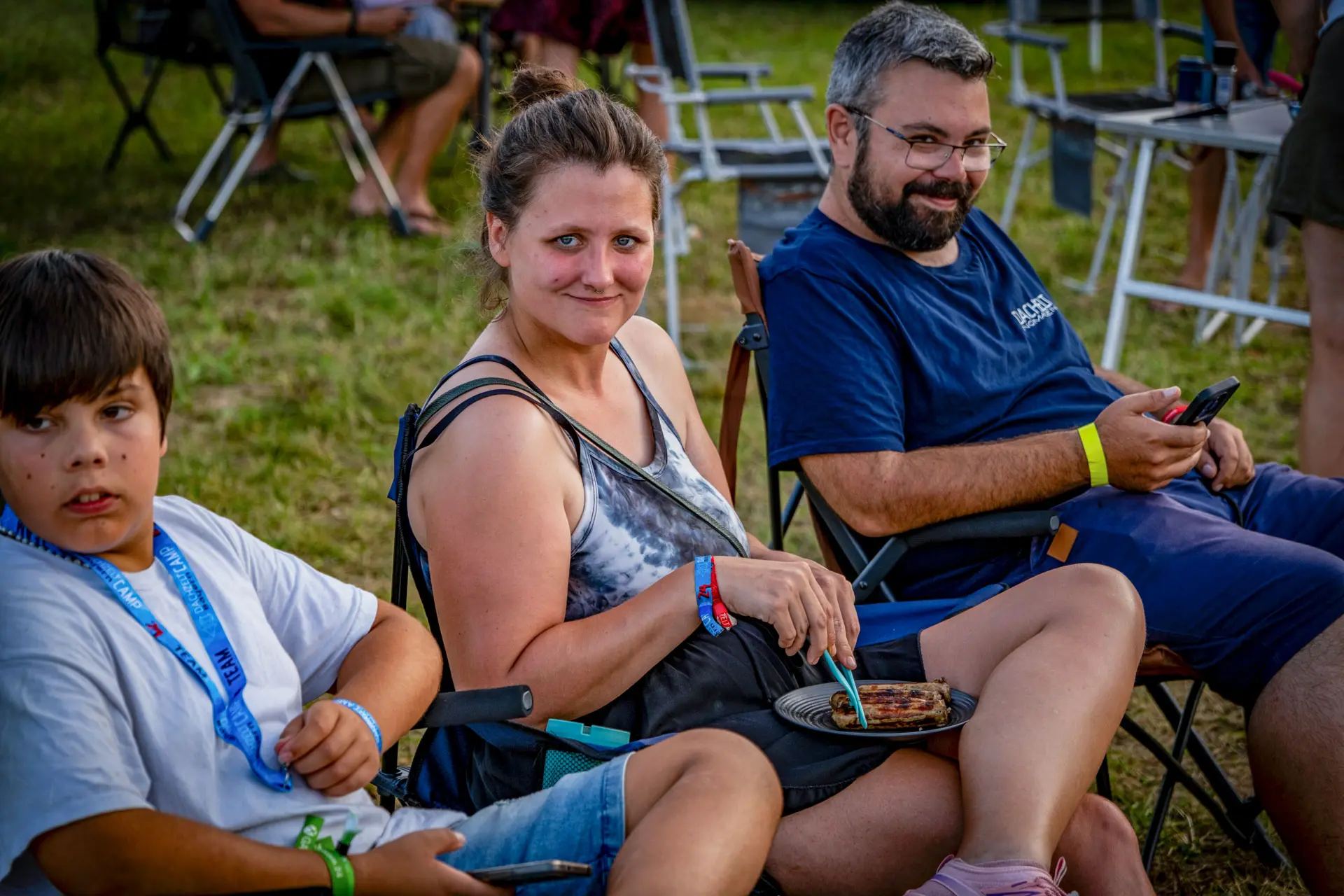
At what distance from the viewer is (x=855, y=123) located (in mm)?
2689

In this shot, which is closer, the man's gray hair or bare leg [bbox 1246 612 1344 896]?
bare leg [bbox 1246 612 1344 896]

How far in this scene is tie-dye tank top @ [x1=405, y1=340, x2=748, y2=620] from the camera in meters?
1.95

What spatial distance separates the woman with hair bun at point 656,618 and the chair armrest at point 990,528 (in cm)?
34

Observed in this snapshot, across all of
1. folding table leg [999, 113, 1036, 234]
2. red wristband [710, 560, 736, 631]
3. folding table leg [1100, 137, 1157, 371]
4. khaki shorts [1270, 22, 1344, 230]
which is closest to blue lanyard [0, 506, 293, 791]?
red wristband [710, 560, 736, 631]

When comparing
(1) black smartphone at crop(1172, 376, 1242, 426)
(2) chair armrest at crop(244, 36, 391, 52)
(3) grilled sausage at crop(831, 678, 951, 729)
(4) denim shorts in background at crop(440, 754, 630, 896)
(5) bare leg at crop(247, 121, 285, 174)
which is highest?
(2) chair armrest at crop(244, 36, 391, 52)

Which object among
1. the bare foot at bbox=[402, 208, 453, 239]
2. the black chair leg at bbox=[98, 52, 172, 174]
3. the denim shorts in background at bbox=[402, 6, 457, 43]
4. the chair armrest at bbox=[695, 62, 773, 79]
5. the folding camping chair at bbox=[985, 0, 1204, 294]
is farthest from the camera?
the black chair leg at bbox=[98, 52, 172, 174]

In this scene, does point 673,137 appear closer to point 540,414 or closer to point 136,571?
point 540,414

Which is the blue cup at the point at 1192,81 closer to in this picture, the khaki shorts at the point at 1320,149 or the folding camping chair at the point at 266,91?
the khaki shorts at the point at 1320,149

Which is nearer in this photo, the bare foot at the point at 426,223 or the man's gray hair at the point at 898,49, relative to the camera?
the man's gray hair at the point at 898,49

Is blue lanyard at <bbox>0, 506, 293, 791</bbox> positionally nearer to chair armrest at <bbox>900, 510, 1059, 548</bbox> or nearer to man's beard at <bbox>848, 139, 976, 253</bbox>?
chair armrest at <bbox>900, 510, 1059, 548</bbox>

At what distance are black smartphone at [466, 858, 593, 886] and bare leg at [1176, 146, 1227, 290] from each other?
16.8 feet

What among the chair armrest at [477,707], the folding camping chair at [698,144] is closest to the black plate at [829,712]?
the chair armrest at [477,707]

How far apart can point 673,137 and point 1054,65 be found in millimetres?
2308

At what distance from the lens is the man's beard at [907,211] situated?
263 centimetres
